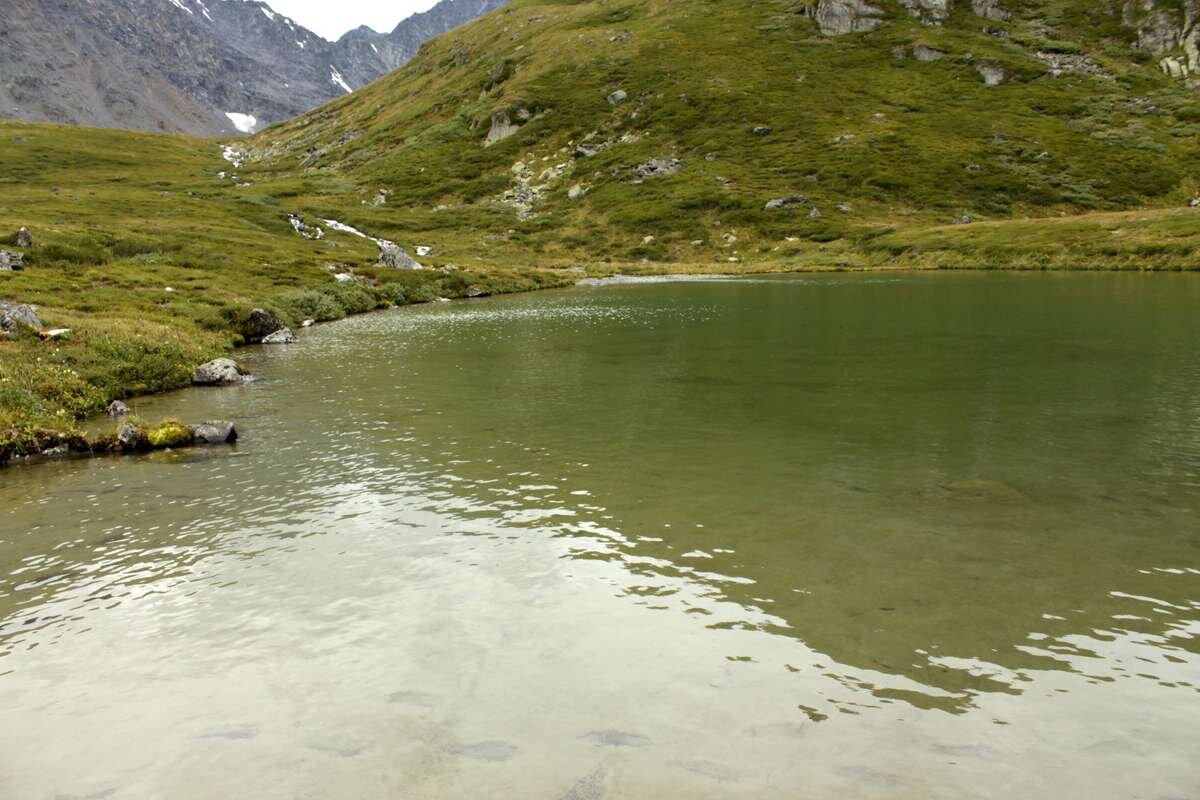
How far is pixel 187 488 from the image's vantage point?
61.3ft

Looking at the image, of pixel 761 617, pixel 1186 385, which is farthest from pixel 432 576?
pixel 1186 385

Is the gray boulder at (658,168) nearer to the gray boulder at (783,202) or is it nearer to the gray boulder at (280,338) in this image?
the gray boulder at (783,202)

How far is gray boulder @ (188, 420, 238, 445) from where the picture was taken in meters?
22.9

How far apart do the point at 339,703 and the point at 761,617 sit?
6.11 meters

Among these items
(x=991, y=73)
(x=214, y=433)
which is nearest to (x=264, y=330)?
(x=214, y=433)

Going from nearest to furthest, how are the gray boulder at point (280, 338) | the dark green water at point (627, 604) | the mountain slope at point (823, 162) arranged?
the dark green water at point (627, 604)
the gray boulder at point (280, 338)
the mountain slope at point (823, 162)

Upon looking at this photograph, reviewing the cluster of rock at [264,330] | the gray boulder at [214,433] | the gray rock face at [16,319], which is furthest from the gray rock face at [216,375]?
the cluster of rock at [264,330]

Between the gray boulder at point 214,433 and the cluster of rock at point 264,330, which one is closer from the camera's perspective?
the gray boulder at point 214,433

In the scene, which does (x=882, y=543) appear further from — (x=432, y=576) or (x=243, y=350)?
(x=243, y=350)

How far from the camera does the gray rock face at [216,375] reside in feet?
110

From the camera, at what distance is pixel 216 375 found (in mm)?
33656

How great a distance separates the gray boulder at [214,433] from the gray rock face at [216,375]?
36.2 feet

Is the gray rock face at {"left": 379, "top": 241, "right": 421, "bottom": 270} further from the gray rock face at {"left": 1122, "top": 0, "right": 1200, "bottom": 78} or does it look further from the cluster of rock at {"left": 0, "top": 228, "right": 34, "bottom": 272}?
the gray rock face at {"left": 1122, "top": 0, "right": 1200, "bottom": 78}

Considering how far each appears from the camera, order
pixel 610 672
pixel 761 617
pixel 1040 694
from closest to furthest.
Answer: pixel 1040 694 < pixel 610 672 < pixel 761 617
